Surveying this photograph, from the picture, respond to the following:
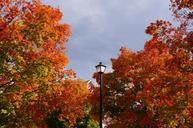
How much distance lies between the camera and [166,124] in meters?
35.4

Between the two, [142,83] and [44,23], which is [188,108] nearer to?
[44,23]

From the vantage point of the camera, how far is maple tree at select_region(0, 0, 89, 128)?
24016 millimetres

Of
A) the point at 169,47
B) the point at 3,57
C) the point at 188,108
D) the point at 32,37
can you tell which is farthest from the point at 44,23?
the point at 188,108

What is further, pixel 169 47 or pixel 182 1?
pixel 169 47

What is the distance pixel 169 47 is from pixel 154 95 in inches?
550

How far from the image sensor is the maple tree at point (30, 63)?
2402 centimetres

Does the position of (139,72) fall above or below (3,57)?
above

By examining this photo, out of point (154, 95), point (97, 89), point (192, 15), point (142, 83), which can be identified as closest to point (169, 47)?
point (192, 15)

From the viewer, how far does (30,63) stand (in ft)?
79.7

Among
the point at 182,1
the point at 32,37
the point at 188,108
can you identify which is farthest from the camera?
Answer: the point at 188,108

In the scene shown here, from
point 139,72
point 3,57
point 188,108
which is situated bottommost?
point 188,108

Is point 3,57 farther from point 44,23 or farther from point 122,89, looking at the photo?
point 122,89

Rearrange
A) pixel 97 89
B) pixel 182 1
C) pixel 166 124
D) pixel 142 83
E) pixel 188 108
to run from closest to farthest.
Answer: pixel 182 1 → pixel 188 108 → pixel 166 124 → pixel 142 83 → pixel 97 89

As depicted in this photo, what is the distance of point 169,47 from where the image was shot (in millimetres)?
22578
